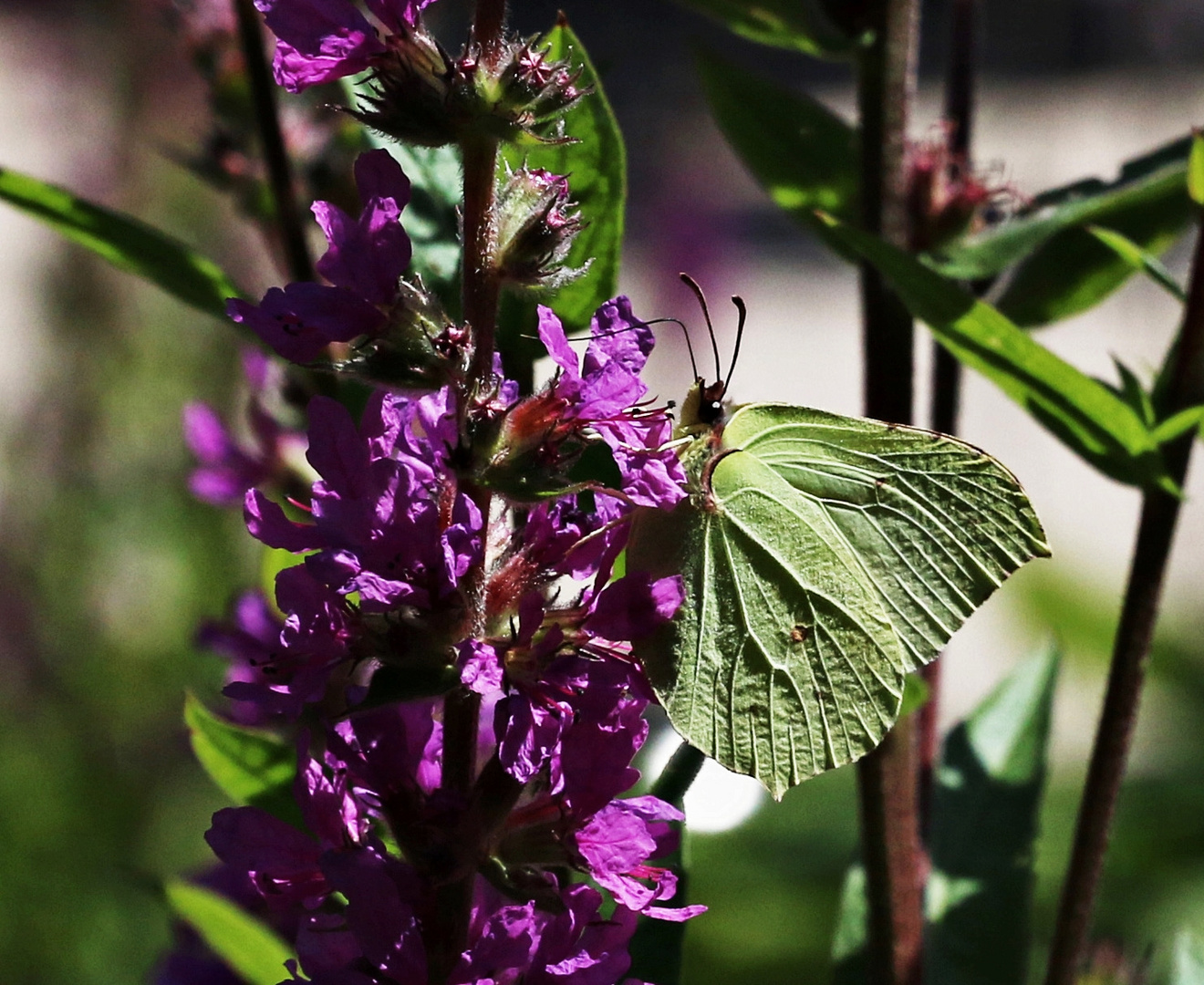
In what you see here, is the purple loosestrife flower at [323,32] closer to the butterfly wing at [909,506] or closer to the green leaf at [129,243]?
the green leaf at [129,243]

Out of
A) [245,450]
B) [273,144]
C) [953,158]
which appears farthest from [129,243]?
[953,158]

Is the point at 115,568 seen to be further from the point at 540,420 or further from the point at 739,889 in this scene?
the point at 540,420

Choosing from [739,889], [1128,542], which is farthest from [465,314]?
[1128,542]

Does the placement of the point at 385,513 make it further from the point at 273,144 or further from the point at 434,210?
the point at 273,144

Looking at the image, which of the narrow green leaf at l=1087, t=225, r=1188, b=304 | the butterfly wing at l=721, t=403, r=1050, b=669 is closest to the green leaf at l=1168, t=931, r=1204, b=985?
the butterfly wing at l=721, t=403, r=1050, b=669

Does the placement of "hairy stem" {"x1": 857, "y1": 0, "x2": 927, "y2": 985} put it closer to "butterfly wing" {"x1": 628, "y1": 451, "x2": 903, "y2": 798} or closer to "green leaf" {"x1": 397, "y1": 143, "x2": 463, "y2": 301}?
"butterfly wing" {"x1": 628, "y1": 451, "x2": 903, "y2": 798}
